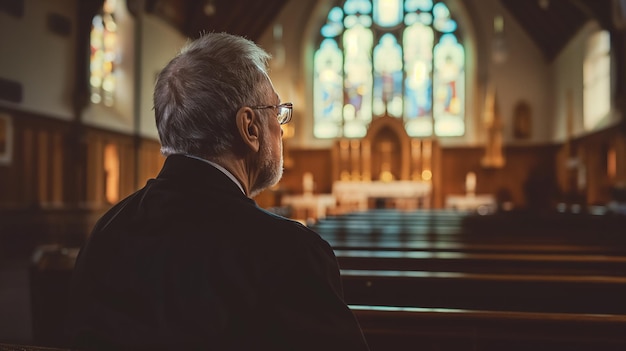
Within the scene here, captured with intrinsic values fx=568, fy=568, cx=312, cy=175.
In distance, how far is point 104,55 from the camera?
10047 mm

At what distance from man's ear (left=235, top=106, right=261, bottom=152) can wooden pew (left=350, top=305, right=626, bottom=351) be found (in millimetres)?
676

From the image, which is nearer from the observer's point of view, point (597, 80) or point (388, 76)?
point (597, 80)

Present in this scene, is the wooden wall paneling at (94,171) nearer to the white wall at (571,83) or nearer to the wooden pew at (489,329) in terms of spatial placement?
the wooden pew at (489,329)

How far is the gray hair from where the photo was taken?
3.69 ft

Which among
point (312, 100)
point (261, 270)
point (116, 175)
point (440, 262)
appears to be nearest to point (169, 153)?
point (261, 270)

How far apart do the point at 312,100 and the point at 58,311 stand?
39.1ft

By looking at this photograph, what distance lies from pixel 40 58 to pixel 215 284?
26.8ft

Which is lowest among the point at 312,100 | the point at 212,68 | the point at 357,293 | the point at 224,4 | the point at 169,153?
the point at 357,293

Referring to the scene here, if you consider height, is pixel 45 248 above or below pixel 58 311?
above

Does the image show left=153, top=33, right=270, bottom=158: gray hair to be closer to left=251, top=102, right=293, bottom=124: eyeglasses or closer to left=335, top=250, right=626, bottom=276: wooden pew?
left=251, top=102, right=293, bottom=124: eyeglasses

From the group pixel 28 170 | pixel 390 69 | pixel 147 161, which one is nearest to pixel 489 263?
pixel 28 170

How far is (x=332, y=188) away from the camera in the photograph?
13.5 meters

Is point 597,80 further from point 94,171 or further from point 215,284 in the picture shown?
point 215,284

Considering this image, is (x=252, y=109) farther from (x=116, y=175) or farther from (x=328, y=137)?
(x=328, y=137)
